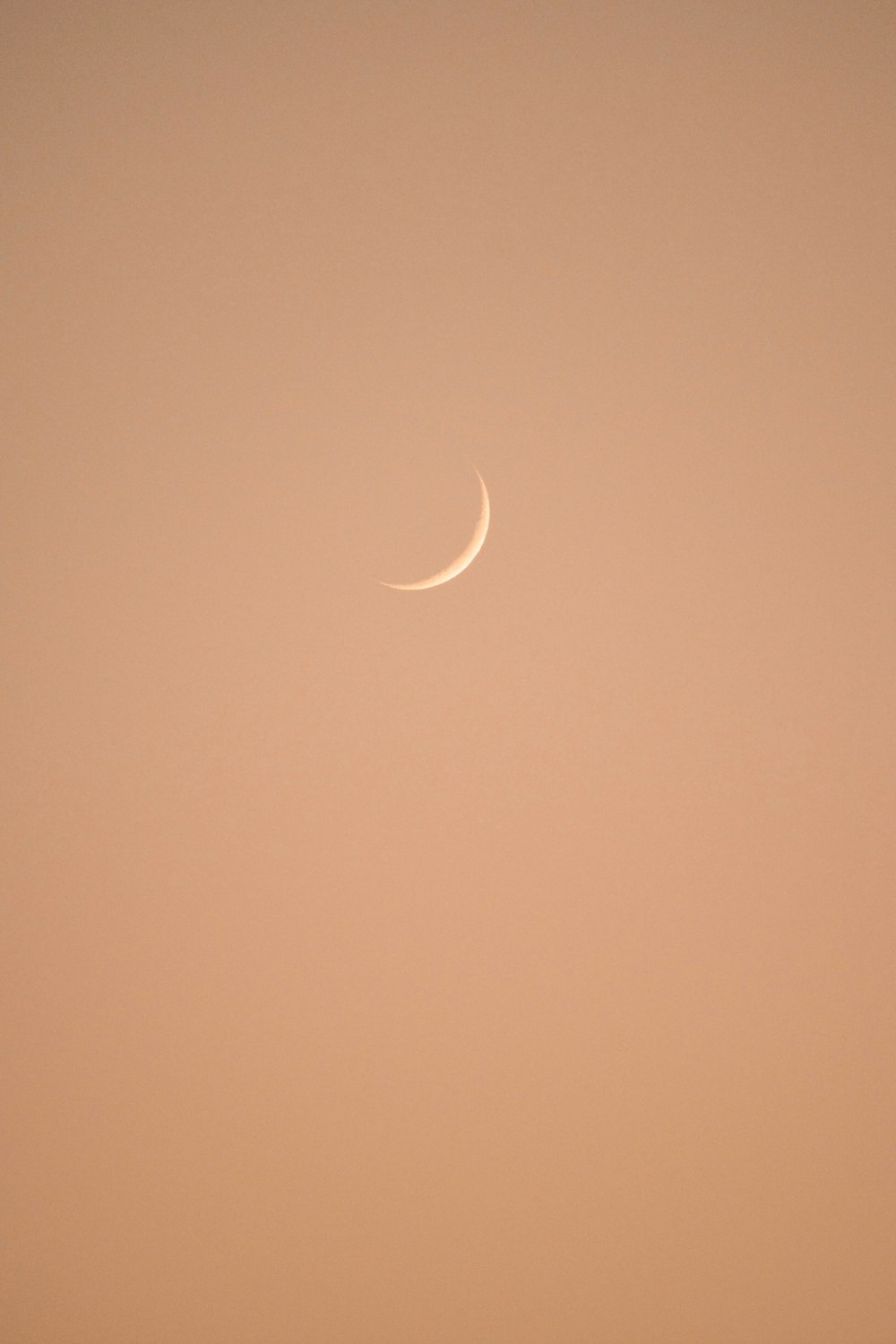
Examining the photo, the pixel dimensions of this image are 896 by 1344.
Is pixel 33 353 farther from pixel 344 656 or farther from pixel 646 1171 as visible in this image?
pixel 646 1171

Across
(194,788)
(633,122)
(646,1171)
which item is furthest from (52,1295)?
(633,122)

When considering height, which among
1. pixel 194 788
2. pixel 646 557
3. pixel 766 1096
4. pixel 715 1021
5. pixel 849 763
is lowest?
pixel 766 1096

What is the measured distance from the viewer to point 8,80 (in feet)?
6.28

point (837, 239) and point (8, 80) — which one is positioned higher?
point (8, 80)

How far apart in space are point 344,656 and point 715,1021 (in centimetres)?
95

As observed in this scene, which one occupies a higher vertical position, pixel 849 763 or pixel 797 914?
pixel 849 763

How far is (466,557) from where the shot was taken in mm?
1919

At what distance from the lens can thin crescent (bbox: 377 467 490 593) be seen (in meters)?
1.92

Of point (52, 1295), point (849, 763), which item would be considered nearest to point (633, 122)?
point (849, 763)

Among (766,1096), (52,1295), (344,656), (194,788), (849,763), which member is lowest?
(52,1295)

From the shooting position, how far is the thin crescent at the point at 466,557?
6.28 ft

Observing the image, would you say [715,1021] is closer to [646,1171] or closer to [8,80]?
[646,1171]

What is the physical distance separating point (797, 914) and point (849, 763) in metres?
0.29

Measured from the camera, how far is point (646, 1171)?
1.91 m
